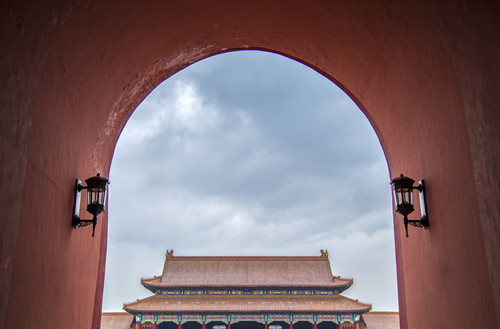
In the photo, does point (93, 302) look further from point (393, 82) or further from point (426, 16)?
point (426, 16)

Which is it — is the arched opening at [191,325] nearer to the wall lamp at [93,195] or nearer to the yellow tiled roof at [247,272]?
the yellow tiled roof at [247,272]

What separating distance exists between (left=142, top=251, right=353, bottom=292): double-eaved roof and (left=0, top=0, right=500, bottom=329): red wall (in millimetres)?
18154

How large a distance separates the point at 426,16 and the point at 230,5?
6.66 feet

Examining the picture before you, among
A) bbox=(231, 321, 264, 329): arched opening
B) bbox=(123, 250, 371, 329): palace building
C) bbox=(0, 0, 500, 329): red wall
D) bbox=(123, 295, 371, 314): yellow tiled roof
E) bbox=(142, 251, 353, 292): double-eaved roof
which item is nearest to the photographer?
bbox=(0, 0, 500, 329): red wall

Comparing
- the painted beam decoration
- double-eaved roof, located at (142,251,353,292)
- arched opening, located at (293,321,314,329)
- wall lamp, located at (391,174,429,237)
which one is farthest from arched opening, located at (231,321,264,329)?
wall lamp, located at (391,174,429,237)

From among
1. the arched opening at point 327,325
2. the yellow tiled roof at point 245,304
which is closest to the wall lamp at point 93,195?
the yellow tiled roof at point 245,304

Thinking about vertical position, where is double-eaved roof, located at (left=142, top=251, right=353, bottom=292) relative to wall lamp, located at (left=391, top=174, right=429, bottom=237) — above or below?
above

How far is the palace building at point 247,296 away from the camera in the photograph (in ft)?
70.3

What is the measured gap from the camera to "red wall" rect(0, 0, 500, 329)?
2822mm

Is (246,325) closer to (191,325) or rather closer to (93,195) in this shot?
(191,325)

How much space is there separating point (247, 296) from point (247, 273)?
1357mm

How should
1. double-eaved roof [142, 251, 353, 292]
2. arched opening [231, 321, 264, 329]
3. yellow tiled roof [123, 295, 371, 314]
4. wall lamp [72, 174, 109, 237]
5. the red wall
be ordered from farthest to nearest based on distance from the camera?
double-eaved roof [142, 251, 353, 292] < arched opening [231, 321, 264, 329] < yellow tiled roof [123, 295, 371, 314] < wall lamp [72, 174, 109, 237] < the red wall

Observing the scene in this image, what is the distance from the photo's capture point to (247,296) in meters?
22.9

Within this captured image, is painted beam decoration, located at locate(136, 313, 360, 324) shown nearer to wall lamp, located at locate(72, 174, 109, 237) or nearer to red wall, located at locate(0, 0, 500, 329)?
red wall, located at locate(0, 0, 500, 329)
